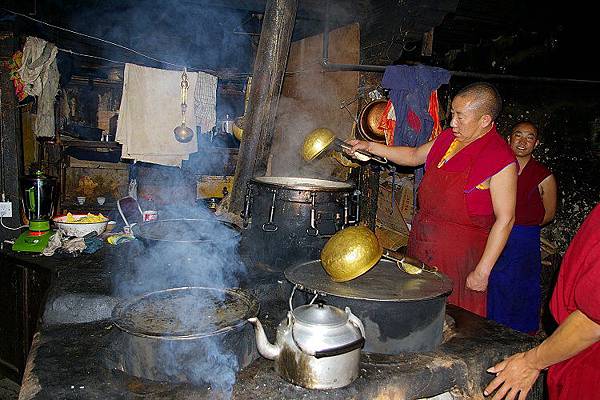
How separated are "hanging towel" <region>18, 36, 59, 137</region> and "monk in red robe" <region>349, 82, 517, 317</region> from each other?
16.6ft

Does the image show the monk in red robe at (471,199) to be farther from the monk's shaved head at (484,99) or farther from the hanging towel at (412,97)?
the hanging towel at (412,97)

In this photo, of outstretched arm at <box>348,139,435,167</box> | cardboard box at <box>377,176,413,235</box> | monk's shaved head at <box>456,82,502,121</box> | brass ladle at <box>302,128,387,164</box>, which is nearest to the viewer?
monk's shaved head at <box>456,82,502,121</box>

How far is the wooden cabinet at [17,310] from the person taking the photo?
Result: 167 inches

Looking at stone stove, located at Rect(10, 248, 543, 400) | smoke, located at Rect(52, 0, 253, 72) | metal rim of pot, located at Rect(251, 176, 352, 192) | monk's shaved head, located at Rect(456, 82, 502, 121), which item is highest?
smoke, located at Rect(52, 0, 253, 72)

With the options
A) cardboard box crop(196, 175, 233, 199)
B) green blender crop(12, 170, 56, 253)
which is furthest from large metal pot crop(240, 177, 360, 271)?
cardboard box crop(196, 175, 233, 199)

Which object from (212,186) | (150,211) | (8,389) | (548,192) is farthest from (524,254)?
(8,389)

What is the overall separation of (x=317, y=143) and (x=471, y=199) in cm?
133

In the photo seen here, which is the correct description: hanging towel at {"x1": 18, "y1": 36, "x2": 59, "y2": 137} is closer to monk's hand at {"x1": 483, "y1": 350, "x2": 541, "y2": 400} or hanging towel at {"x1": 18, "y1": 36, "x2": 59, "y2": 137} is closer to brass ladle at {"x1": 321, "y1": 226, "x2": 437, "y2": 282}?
brass ladle at {"x1": 321, "y1": 226, "x2": 437, "y2": 282}

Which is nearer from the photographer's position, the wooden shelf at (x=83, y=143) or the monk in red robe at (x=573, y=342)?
the monk in red robe at (x=573, y=342)

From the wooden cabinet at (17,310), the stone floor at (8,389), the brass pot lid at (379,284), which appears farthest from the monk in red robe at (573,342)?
the stone floor at (8,389)

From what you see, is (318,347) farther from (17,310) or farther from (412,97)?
(412,97)

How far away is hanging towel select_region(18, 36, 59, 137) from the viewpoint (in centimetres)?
536

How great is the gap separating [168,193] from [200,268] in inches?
218

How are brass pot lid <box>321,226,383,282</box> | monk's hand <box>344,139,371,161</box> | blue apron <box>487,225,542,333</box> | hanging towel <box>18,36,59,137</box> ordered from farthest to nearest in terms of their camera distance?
hanging towel <box>18,36,59,137</box> < blue apron <box>487,225,542,333</box> < monk's hand <box>344,139,371,161</box> < brass pot lid <box>321,226,383,282</box>
